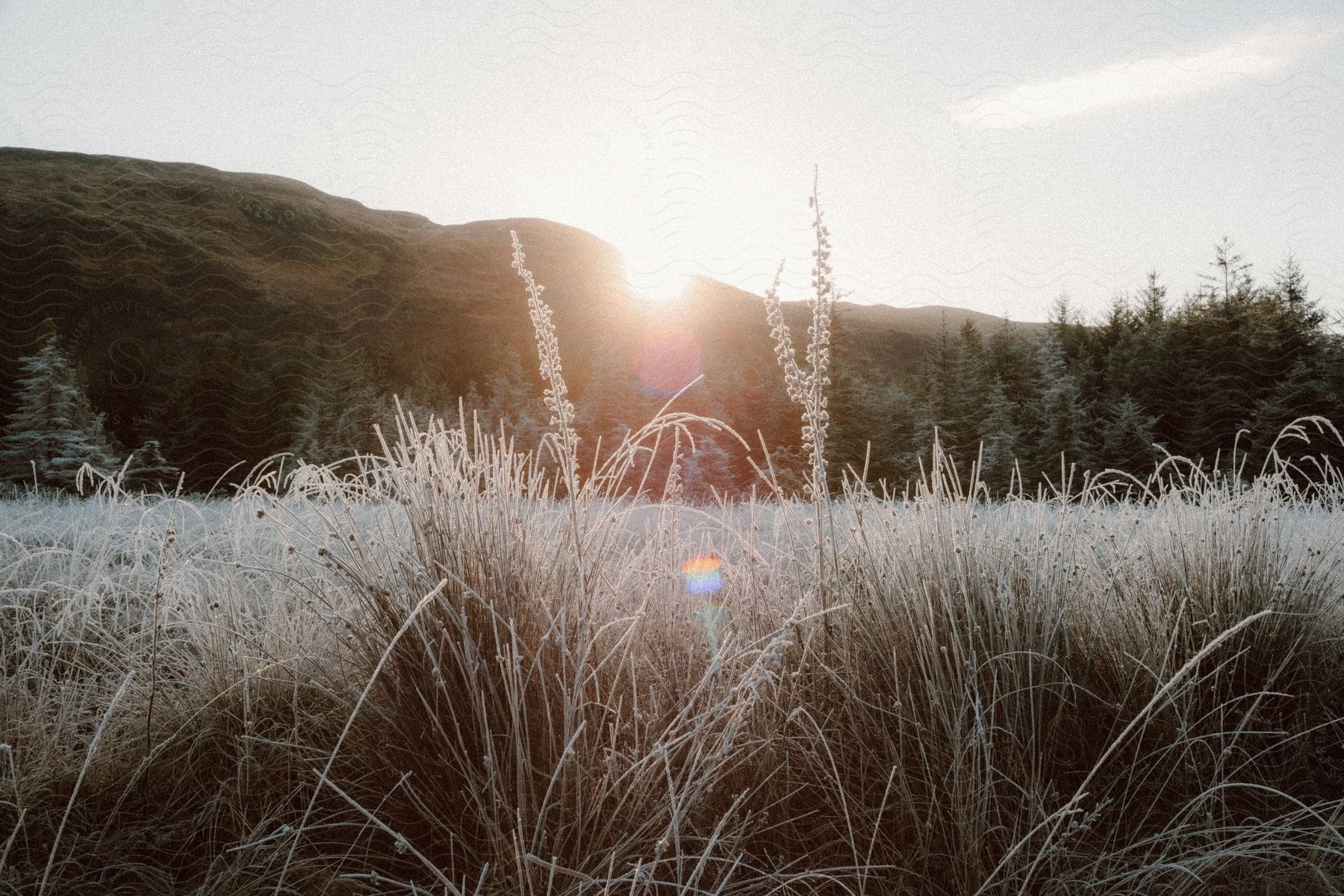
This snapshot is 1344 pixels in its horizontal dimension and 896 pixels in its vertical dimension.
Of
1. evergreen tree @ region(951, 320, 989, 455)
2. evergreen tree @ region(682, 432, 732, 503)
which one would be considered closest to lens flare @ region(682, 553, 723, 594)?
evergreen tree @ region(682, 432, 732, 503)

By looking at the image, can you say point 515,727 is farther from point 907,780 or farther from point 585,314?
point 585,314

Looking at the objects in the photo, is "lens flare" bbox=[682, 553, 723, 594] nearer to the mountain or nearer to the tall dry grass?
the tall dry grass

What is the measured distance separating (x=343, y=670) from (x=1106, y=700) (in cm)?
223

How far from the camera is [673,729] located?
165 centimetres

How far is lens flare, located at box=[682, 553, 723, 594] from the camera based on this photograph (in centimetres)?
296

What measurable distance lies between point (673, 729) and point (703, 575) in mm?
1438

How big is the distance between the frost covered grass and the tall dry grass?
0.01m

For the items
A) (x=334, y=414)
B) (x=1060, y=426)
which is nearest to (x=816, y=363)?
(x=1060, y=426)

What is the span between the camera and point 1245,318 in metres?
22.8

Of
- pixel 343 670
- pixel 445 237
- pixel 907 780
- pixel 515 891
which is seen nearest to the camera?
pixel 515 891

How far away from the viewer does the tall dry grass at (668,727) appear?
1.48 metres

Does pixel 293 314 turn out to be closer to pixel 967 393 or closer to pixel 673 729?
pixel 967 393

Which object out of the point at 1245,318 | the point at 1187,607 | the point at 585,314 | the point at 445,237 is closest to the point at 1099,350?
the point at 1245,318

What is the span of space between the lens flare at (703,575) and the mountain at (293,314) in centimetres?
2172
